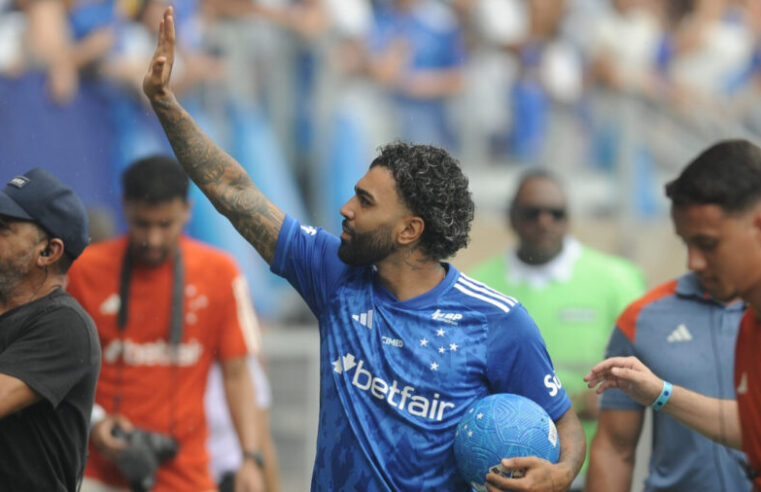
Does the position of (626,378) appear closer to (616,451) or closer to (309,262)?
(616,451)

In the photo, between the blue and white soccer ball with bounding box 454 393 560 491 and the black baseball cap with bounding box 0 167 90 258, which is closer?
the blue and white soccer ball with bounding box 454 393 560 491

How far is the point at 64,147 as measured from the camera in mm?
8141

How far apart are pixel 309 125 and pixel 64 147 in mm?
2755

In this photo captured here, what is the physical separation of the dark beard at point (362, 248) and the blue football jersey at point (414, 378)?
15 centimetres

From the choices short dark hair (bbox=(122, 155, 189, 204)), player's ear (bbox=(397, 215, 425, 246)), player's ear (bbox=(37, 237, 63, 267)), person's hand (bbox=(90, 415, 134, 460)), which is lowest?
person's hand (bbox=(90, 415, 134, 460))

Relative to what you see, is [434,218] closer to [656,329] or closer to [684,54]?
[656,329]

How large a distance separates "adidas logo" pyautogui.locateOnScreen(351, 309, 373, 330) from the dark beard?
0.20 meters

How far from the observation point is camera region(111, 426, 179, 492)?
605 cm

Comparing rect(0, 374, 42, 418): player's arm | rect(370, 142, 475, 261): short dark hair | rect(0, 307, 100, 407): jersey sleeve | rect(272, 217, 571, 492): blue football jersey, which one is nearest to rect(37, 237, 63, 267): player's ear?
rect(0, 307, 100, 407): jersey sleeve

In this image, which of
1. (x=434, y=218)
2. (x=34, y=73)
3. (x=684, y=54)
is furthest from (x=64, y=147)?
(x=684, y=54)

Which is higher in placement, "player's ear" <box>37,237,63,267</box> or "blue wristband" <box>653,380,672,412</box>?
"player's ear" <box>37,237,63,267</box>

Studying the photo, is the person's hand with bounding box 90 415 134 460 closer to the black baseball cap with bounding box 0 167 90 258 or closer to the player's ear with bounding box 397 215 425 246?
the black baseball cap with bounding box 0 167 90 258

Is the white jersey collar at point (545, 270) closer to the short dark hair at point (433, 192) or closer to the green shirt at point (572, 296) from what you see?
the green shirt at point (572, 296)

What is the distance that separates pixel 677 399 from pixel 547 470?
803 mm
